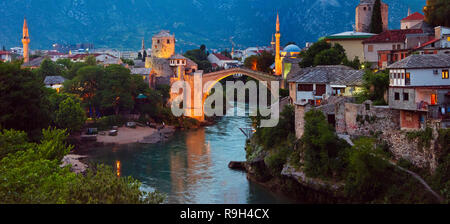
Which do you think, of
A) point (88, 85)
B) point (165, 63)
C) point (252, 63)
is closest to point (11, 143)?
point (88, 85)

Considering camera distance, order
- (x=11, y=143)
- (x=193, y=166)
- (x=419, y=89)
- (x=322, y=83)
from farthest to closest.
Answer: (x=193, y=166), (x=322, y=83), (x=11, y=143), (x=419, y=89)

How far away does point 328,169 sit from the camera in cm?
2316

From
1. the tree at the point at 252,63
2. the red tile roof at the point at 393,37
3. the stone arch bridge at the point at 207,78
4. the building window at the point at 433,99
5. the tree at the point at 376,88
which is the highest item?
the tree at the point at 252,63

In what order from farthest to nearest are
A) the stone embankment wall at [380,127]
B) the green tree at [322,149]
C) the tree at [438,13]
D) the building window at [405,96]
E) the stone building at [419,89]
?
the tree at [438,13]
the green tree at [322,149]
the building window at [405,96]
the stone building at [419,89]
the stone embankment wall at [380,127]

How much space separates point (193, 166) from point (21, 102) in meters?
10.6

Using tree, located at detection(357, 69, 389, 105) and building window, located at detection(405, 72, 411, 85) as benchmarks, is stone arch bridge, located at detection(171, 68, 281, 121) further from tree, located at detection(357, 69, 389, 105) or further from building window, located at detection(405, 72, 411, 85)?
building window, located at detection(405, 72, 411, 85)

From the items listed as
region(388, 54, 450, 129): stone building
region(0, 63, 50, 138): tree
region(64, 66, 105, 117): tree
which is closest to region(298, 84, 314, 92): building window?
region(388, 54, 450, 129): stone building

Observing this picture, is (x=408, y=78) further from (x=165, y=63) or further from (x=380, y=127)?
(x=165, y=63)

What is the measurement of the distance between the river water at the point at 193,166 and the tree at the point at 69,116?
2901 mm

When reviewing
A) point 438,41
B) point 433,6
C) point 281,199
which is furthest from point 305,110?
point 433,6

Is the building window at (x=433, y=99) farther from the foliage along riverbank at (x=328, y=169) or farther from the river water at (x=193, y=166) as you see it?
the river water at (x=193, y=166)

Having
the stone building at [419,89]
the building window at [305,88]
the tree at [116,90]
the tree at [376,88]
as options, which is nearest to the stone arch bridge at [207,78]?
the tree at [116,90]

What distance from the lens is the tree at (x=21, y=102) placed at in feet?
99.2

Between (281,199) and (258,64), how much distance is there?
56.8m
